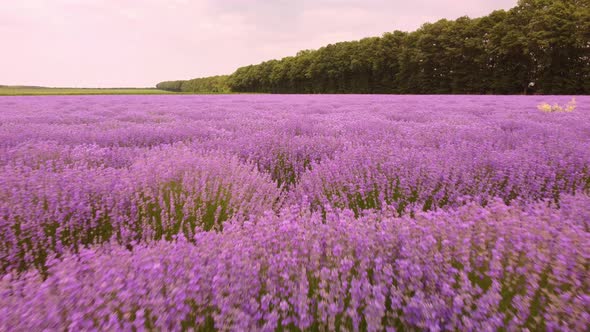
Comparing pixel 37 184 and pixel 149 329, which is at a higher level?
pixel 37 184

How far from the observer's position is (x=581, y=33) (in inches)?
1103

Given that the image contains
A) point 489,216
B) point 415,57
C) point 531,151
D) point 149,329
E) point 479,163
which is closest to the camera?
point 149,329

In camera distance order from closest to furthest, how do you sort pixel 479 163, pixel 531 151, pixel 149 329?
pixel 149 329 → pixel 479 163 → pixel 531 151

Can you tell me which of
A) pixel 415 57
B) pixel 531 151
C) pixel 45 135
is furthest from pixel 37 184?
pixel 415 57

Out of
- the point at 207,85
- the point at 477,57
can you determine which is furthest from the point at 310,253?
the point at 207,85

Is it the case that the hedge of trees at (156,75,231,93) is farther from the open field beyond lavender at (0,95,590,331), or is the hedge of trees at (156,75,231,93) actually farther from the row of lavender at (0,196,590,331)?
the row of lavender at (0,196,590,331)

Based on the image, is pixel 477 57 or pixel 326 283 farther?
pixel 477 57

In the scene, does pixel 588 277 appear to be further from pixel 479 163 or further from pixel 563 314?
pixel 479 163

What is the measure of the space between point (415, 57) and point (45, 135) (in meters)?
41.2

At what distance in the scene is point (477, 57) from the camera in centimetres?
3525

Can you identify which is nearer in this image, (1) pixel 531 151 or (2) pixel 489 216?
(2) pixel 489 216

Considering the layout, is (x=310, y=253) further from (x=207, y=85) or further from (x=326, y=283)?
(x=207, y=85)

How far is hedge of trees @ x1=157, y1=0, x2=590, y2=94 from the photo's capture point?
29.5m

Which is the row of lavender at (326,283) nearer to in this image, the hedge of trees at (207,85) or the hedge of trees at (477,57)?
the hedge of trees at (477,57)
